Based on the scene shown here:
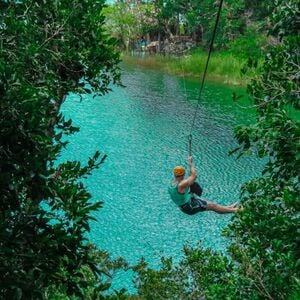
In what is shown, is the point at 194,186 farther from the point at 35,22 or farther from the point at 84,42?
the point at 35,22

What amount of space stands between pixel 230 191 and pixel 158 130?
22.6 ft

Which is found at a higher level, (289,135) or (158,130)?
(289,135)

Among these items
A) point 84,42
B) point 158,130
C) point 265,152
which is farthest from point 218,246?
point 158,130

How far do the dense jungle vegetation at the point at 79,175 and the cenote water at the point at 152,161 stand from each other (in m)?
3.99

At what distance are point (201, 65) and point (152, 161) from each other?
17574 millimetres

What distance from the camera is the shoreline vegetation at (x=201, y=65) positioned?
31.9 m

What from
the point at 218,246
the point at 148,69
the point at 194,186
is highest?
the point at 194,186

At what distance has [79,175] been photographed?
4.21 meters

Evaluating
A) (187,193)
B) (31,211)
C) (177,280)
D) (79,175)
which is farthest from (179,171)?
(31,211)

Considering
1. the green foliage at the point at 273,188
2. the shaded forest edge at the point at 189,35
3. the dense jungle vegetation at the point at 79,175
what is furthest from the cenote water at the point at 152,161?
the green foliage at the point at 273,188

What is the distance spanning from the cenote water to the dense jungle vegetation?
399cm

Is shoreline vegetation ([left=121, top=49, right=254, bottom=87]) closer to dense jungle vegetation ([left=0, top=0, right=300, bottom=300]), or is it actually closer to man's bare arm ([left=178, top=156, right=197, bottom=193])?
man's bare arm ([left=178, top=156, right=197, bottom=193])

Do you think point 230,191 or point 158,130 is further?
point 158,130

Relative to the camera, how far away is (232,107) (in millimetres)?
25891
